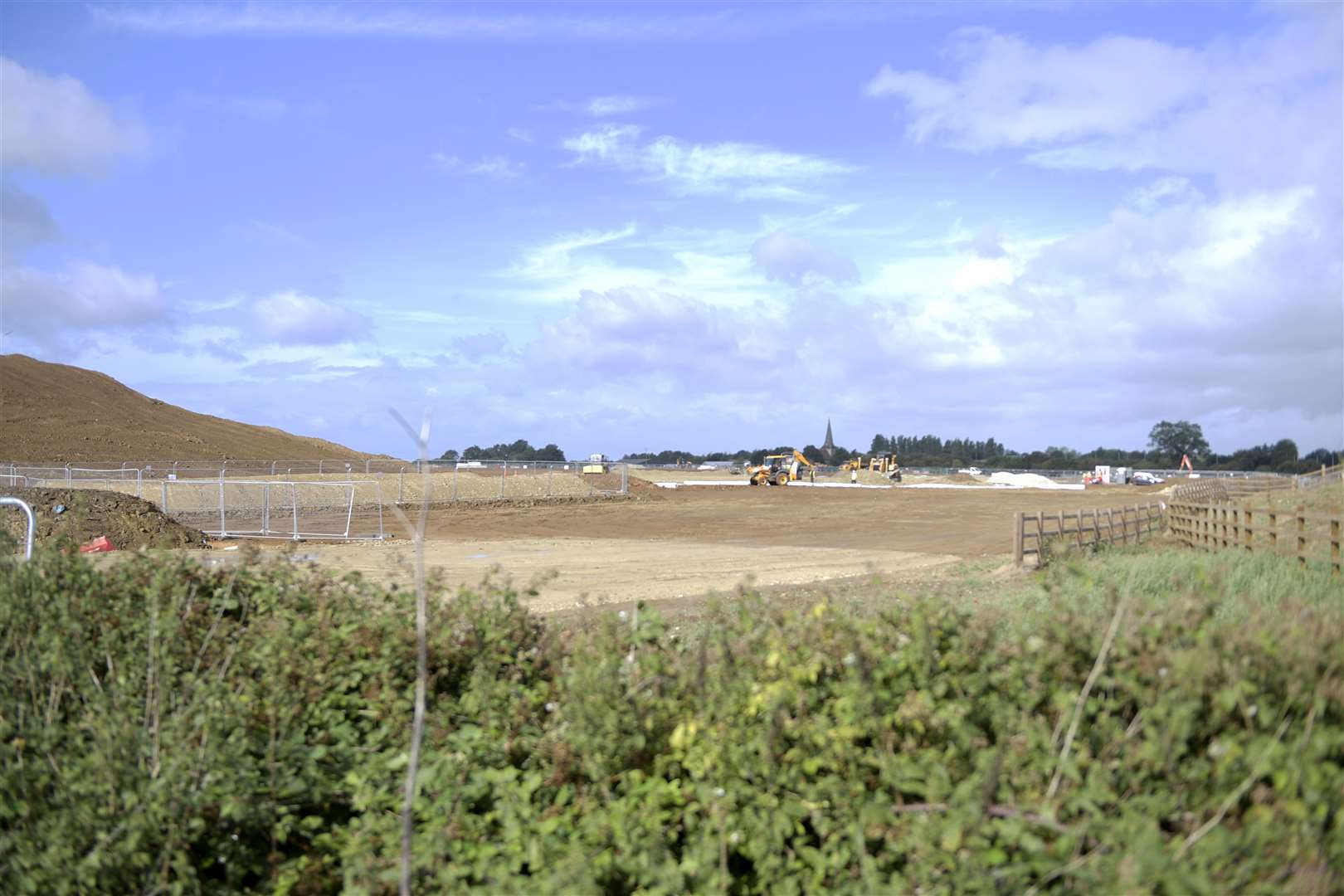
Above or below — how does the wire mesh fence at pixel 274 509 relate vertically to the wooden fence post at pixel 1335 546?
below

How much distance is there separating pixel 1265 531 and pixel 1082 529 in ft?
17.1

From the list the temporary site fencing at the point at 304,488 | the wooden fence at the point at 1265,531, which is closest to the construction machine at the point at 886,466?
the temporary site fencing at the point at 304,488

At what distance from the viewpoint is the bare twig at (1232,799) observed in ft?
11.7

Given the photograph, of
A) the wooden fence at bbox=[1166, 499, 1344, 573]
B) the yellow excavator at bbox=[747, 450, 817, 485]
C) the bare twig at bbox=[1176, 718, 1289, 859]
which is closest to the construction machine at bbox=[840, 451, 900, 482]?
the yellow excavator at bbox=[747, 450, 817, 485]

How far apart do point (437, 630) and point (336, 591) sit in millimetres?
1262

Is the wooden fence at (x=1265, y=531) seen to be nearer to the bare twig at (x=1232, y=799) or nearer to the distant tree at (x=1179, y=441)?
the bare twig at (x=1232, y=799)

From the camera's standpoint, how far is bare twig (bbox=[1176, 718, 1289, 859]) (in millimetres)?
3566

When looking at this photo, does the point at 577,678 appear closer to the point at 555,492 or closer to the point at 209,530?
the point at 209,530

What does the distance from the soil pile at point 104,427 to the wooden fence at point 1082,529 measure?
6337cm

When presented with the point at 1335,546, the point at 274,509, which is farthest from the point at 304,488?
the point at 1335,546

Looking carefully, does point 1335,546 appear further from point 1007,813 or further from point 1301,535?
point 1007,813

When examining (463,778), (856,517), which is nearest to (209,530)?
(856,517)

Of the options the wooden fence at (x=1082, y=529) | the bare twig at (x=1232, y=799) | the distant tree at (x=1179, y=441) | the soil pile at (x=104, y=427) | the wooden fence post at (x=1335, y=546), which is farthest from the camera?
the distant tree at (x=1179, y=441)

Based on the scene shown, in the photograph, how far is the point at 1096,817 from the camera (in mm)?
3727
